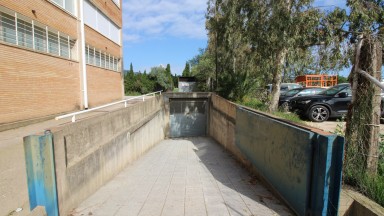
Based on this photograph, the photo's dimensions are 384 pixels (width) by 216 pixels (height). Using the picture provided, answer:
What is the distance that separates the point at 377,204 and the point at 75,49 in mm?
16052

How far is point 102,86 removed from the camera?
65.4 feet

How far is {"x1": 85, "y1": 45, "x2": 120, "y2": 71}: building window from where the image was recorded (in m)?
17.6

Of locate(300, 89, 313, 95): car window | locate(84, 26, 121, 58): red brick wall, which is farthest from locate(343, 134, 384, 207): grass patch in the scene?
locate(84, 26, 121, 58): red brick wall

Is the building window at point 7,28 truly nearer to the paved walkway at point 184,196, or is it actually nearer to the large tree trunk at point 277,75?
the paved walkway at point 184,196

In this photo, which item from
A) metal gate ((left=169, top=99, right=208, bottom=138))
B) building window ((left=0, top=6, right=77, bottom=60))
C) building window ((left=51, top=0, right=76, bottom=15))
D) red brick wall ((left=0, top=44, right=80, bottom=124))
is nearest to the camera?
red brick wall ((left=0, top=44, right=80, bottom=124))

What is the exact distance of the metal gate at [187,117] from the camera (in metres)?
21.6

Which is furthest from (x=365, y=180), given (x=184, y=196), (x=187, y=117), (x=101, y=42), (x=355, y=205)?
(x=101, y=42)

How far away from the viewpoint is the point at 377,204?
3.32 meters

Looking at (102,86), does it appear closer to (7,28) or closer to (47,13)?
(47,13)

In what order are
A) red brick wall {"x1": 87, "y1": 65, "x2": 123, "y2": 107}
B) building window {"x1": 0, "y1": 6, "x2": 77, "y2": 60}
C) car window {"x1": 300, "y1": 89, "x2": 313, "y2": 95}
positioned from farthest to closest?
red brick wall {"x1": 87, "y1": 65, "x2": 123, "y2": 107}, car window {"x1": 300, "y1": 89, "x2": 313, "y2": 95}, building window {"x1": 0, "y1": 6, "x2": 77, "y2": 60}

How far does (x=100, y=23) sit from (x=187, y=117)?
390 inches

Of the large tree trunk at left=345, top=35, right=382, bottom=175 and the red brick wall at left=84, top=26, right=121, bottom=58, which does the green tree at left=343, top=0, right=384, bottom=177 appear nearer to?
the large tree trunk at left=345, top=35, right=382, bottom=175

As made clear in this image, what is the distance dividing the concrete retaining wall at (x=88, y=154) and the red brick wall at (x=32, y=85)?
16.6ft

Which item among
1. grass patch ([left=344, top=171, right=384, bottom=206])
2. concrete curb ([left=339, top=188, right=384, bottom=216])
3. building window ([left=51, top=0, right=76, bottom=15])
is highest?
building window ([left=51, top=0, right=76, bottom=15])
